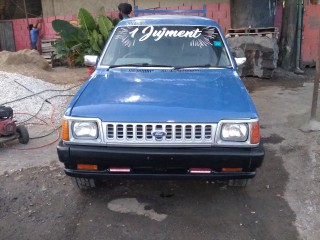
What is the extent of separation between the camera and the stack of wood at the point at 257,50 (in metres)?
8.61

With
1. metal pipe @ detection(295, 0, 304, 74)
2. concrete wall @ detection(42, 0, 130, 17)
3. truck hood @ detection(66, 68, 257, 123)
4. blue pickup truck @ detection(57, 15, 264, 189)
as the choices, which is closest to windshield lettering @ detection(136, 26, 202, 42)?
truck hood @ detection(66, 68, 257, 123)

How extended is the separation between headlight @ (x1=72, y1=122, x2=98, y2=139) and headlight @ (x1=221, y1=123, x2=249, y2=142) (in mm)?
1072

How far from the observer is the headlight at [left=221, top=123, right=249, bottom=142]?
9.53 ft

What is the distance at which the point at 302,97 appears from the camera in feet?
24.4

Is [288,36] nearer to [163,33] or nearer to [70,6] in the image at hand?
[163,33]

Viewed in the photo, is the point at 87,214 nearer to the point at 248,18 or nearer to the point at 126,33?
the point at 126,33

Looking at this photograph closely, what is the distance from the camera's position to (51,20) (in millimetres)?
13195

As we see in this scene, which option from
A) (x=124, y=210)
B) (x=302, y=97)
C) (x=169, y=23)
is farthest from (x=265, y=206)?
(x=302, y=97)

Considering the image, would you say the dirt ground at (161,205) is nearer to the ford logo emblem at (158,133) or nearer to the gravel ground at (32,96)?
the ford logo emblem at (158,133)

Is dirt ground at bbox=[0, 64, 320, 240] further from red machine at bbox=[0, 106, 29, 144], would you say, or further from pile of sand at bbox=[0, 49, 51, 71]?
pile of sand at bbox=[0, 49, 51, 71]

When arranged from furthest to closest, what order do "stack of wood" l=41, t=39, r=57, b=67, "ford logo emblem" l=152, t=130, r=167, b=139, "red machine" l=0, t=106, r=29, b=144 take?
"stack of wood" l=41, t=39, r=57, b=67 → "red machine" l=0, t=106, r=29, b=144 → "ford logo emblem" l=152, t=130, r=167, b=139

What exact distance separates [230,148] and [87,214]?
148 centimetres

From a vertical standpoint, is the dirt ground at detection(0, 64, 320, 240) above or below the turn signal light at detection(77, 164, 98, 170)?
below

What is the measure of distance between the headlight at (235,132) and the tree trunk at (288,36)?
7.51 m
